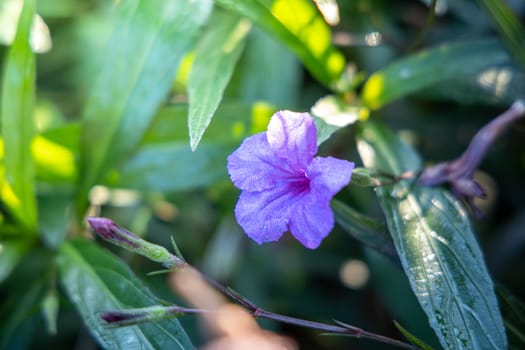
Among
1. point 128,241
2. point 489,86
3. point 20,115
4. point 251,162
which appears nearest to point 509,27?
point 489,86

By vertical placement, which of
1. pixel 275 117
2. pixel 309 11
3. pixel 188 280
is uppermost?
pixel 309 11

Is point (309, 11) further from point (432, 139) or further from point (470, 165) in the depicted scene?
point (432, 139)

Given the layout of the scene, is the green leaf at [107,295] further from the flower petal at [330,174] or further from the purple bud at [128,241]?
the flower petal at [330,174]

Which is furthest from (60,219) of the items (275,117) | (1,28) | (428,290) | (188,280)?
(428,290)

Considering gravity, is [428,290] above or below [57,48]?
below

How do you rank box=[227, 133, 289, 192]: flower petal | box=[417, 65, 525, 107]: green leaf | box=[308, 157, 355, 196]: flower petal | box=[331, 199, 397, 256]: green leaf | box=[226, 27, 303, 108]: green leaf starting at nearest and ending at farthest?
1. box=[308, 157, 355, 196]: flower petal
2. box=[227, 133, 289, 192]: flower petal
3. box=[331, 199, 397, 256]: green leaf
4. box=[417, 65, 525, 107]: green leaf
5. box=[226, 27, 303, 108]: green leaf

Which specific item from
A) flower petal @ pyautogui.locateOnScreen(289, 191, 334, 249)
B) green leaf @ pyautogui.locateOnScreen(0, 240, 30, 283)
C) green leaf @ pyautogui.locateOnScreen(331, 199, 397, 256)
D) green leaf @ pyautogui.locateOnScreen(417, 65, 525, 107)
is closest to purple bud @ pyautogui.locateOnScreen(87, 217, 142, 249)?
flower petal @ pyautogui.locateOnScreen(289, 191, 334, 249)

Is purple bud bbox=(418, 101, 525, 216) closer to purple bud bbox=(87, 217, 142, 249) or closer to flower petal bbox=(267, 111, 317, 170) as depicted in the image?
flower petal bbox=(267, 111, 317, 170)
